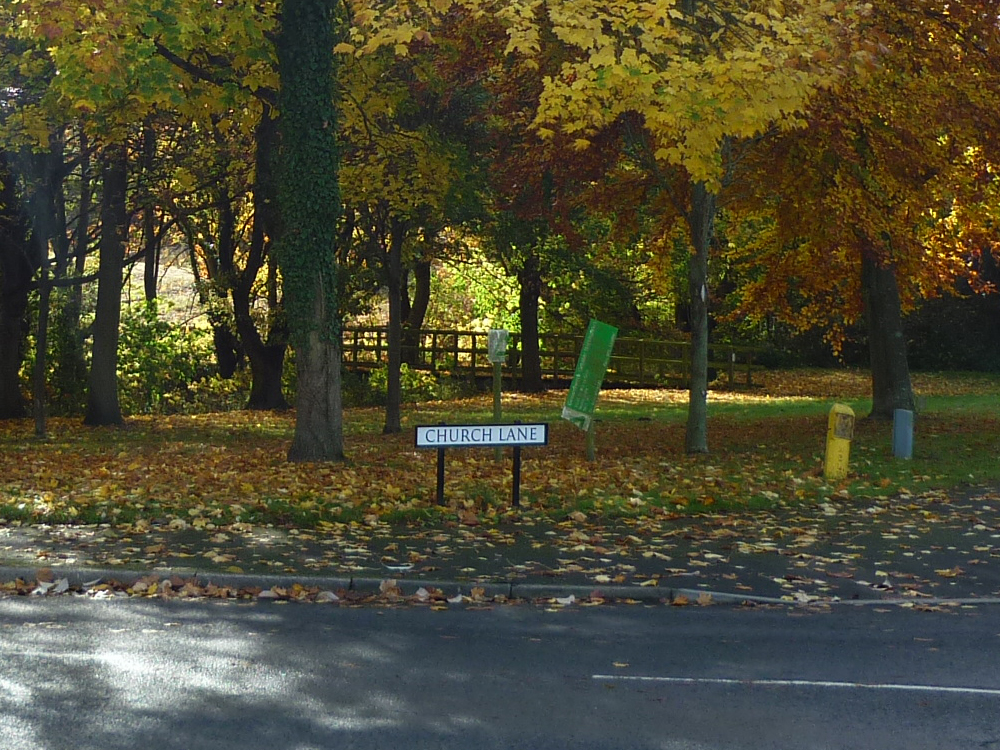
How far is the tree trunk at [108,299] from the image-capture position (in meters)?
24.2

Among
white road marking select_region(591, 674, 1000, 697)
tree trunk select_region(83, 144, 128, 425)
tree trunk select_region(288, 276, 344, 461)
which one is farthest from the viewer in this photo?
tree trunk select_region(83, 144, 128, 425)

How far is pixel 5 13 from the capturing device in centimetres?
1877

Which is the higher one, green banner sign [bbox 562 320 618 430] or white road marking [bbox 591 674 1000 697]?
green banner sign [bbox 562 320 618 430]

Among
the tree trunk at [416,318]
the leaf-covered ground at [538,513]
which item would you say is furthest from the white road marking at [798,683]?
the tree trunk at [416,318]

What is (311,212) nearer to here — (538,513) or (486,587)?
(538,513)

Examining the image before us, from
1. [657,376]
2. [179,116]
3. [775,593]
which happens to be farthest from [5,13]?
[657,376]

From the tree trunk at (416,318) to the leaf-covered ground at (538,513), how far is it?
715 inches

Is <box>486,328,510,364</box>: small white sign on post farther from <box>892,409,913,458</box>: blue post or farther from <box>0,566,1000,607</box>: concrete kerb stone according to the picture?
<box>0,566,1000,607</box>: concrete kerb stone

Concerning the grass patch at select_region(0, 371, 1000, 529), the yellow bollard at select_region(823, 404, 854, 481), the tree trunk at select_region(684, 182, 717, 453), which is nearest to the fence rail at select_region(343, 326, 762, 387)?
the grass patch at select_region(0, 371, 1000, 529)

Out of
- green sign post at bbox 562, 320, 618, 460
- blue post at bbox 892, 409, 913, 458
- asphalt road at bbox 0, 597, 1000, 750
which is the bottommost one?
asphalt road at bbox 0, 597, 1000, 750

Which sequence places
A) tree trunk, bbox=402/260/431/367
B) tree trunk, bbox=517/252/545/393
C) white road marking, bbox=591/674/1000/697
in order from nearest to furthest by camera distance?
white road marking, bbox=591/674/1000/697 → tree trunk, bbox=517/252/545/393 → tree trunk, bbox=402/260/431/367

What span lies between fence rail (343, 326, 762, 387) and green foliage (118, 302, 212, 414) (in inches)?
229

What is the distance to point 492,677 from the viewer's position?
23.0 feet

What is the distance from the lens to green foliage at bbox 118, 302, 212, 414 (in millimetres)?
32531
